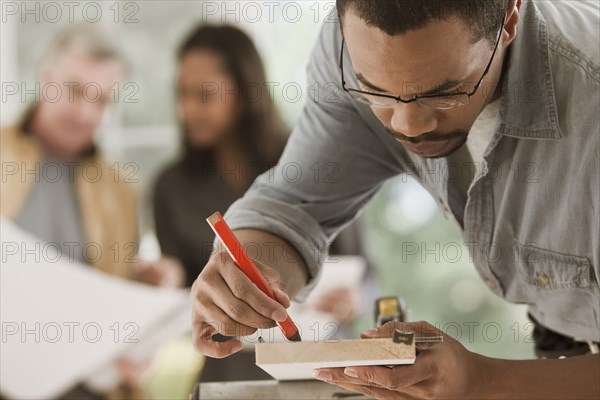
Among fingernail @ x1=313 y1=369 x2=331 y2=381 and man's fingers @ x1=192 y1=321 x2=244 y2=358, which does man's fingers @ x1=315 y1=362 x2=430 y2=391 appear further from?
man's fingers @ x1=192 y1=321 x2=244 y2=358

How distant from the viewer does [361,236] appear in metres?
2.42

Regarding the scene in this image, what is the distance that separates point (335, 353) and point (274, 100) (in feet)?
6.08

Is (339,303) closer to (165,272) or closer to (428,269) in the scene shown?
(165,272)

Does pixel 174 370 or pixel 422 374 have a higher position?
pixel 422 374

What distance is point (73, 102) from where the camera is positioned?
246 centimetres

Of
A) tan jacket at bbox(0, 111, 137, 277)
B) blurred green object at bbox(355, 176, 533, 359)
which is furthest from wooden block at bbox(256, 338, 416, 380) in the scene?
blurred green object at bbox(355, 176, 533, 359)

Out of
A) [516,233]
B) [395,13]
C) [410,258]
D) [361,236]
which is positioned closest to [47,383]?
[361,236]

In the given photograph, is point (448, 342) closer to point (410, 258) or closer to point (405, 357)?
point (405, 357)

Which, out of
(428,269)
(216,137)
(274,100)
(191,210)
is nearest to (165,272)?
(191,210)

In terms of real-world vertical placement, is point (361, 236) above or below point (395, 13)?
below

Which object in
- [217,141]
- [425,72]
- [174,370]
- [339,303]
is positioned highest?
[425,72]

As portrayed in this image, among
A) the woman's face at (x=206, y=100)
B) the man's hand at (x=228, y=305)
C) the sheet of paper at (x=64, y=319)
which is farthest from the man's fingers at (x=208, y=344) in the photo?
the woman's face at (x=206, y=100)

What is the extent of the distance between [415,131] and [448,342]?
25 centimetres

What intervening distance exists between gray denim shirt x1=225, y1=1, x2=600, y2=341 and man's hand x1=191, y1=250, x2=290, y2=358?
191mm
